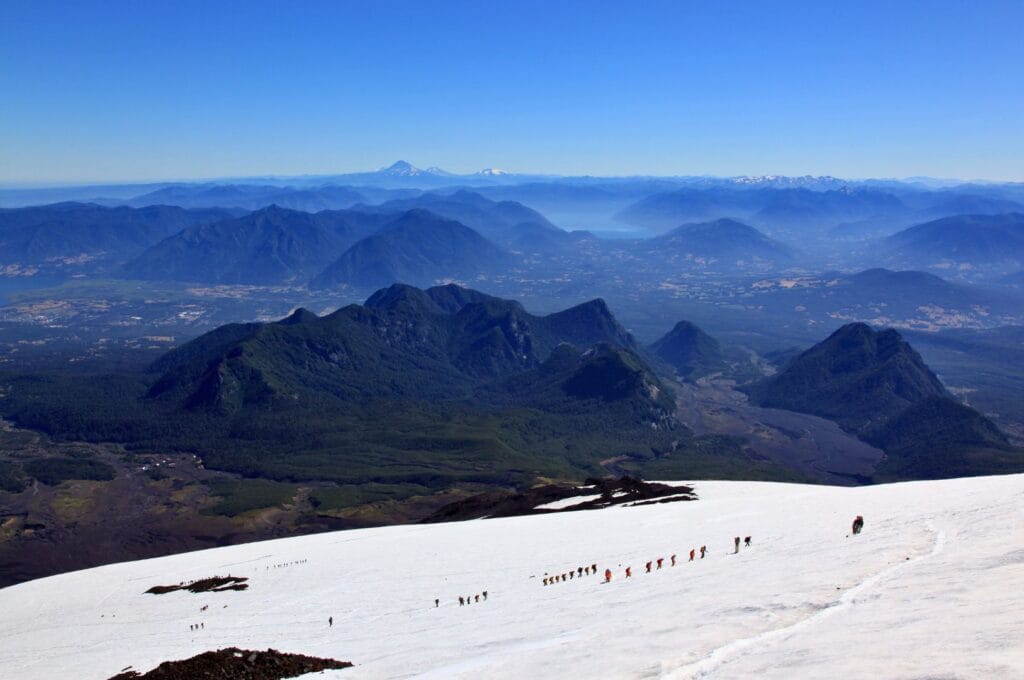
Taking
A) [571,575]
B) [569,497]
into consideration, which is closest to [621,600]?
[571,575]

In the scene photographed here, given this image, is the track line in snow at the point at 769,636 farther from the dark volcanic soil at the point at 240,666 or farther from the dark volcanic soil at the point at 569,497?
the dark volcanic soil at the point at 569,497

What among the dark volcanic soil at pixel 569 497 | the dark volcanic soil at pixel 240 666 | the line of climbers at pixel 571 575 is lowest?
the dark volcanic soil at pixel 569 497

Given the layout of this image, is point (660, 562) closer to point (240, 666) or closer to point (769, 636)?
point (769, 636)

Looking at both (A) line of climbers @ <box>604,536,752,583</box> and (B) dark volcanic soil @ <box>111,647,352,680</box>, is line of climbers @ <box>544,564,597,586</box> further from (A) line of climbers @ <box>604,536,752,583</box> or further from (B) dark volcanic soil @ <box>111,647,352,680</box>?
(B) dark volcanic soil @ <box>111,647,352,680</box>

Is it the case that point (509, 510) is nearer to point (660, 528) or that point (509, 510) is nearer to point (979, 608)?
point (660, 528)

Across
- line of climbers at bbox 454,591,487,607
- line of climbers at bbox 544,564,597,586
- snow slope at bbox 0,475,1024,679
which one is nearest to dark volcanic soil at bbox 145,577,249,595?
snow slope at bbox 0,475,1024,679

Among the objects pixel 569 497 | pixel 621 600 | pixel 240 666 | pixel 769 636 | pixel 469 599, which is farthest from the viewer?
pixel 569 497

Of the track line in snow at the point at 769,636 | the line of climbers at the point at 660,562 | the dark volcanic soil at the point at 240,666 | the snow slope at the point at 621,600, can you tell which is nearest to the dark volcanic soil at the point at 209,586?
the snow slope at the point at 621,600
